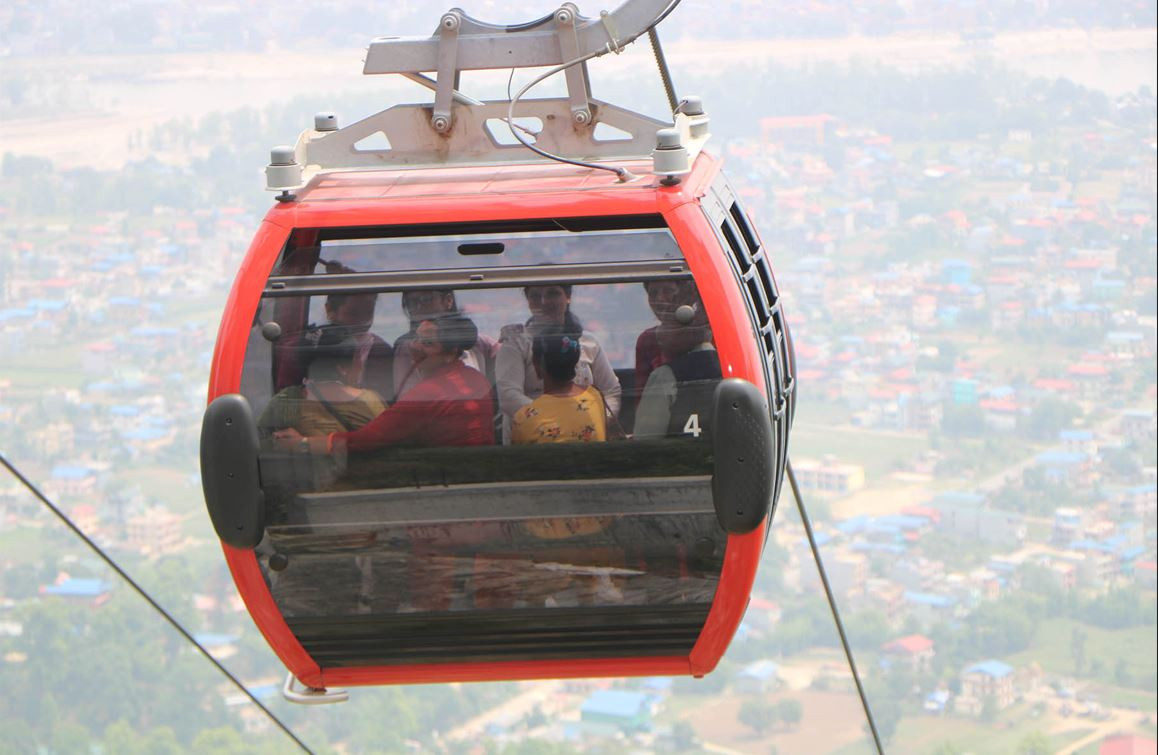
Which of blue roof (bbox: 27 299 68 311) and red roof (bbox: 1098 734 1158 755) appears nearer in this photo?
red roof (bbox: 1098 734 1158 755)

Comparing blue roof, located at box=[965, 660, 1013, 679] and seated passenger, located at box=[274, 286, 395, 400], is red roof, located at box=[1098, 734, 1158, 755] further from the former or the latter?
seated passenger, located at box=[274, 286, 395, 400]

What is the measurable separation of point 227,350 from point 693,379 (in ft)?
3.25

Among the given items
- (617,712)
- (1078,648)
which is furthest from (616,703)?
(1078,648)

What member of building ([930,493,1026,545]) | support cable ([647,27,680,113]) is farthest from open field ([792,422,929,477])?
support cable ([647,27,680,113])

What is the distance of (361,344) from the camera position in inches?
150

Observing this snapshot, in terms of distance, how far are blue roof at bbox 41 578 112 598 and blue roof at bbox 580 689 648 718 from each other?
518 inches

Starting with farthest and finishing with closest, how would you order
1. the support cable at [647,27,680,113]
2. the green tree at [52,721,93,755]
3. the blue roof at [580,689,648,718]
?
the blue roof at [580,689,648,718] < the green tree at [52,721,93,755] < the support cable at [647,27,680,113]

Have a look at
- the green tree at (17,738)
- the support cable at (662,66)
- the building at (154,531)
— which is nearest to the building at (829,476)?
the building at (154,531)

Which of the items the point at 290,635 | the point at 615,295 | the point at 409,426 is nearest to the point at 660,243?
the point at 615,295

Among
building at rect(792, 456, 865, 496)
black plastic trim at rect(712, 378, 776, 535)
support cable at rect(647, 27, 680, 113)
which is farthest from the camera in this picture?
building at rect(792, 456, 865, 496)

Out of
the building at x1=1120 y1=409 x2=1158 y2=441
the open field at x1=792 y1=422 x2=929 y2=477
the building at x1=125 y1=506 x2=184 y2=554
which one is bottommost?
the building at x1=1120 y1=409 x2=1158 y2=441

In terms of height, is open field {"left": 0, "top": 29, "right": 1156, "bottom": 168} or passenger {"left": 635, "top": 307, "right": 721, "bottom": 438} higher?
passenger {"left": 635, "top": 307, "right": 721, "bottom": 438}

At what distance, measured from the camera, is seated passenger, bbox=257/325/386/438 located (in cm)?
381

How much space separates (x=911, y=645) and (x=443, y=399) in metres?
46.5
